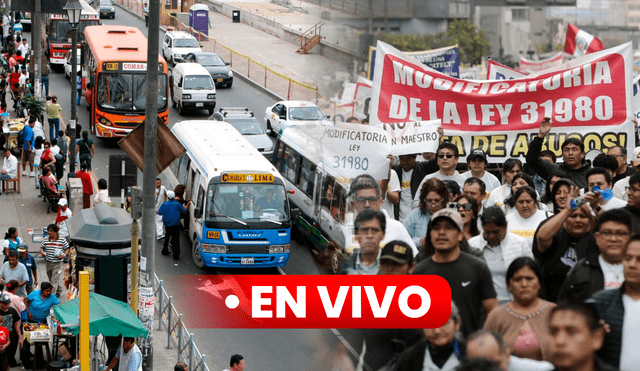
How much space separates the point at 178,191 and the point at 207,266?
1.91 m

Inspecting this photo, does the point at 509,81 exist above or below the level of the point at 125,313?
above

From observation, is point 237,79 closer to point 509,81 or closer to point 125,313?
point 125,313

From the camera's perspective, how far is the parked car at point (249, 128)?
938 inches

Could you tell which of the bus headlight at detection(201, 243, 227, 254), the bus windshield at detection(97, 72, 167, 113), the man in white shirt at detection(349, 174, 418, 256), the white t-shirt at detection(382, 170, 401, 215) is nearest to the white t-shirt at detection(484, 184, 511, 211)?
the white t-shirt at detection(382, 170, 401, 215)

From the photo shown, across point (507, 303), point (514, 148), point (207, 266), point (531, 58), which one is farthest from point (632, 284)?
point (207, 266)

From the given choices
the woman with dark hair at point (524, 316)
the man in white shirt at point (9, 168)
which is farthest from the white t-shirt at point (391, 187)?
the man in white shirt at point (9, 168)

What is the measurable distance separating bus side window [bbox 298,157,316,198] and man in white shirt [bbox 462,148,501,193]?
305 inches

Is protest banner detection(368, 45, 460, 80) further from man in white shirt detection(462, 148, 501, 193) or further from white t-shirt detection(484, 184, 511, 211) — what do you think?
white t-shirt detection(484, 184, 511, 211)

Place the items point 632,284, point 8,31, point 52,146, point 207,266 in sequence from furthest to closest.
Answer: point 8,31
point 52,146
point 207,266
point 632,284

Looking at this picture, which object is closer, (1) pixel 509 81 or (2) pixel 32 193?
(1) pixel 509 81

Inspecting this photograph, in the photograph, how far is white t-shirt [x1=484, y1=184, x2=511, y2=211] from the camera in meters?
7.71

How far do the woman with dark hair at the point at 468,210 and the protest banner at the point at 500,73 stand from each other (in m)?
0.78

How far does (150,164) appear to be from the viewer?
1105 cm

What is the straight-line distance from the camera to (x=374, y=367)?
4.42 metres
